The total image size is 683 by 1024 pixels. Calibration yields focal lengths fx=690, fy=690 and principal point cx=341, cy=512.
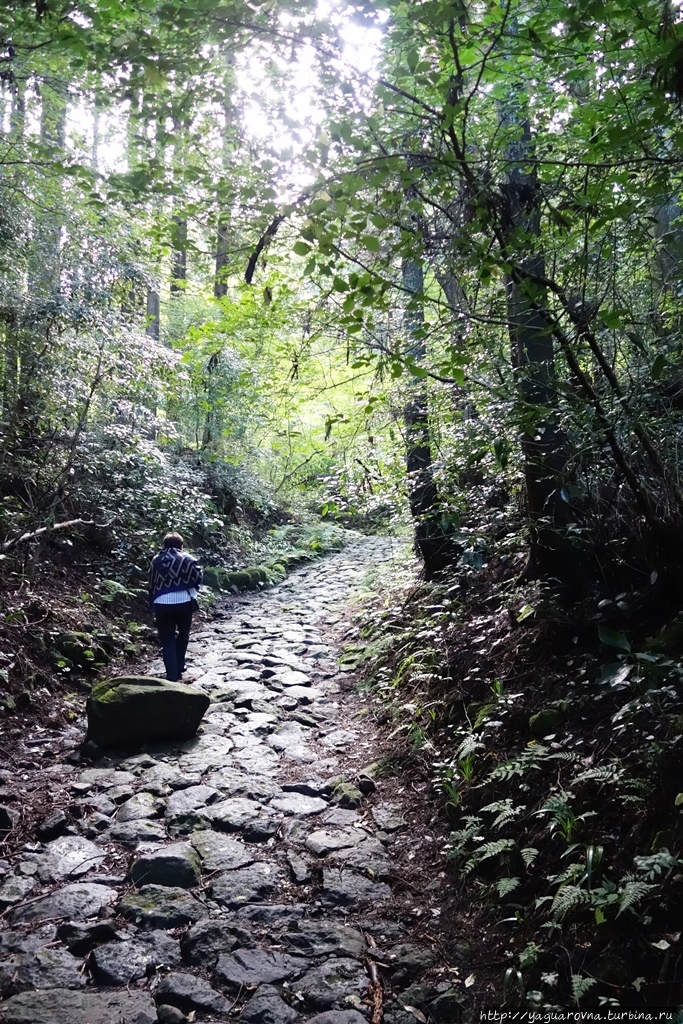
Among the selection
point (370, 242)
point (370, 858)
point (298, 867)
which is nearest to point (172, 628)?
point (298, 867)

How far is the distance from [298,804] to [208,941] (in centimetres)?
181

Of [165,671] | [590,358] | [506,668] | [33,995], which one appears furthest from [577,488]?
[165,671]

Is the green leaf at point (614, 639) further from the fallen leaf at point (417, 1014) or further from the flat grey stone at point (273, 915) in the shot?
the flat grey stone at point (273, 915)

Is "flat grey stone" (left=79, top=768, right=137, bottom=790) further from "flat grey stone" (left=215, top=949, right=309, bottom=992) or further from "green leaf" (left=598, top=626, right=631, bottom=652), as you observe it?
"green leaf" (left=598, top=626, right=631, bottom=652)

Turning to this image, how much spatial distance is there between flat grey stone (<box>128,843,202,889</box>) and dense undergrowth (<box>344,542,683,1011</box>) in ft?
5.47

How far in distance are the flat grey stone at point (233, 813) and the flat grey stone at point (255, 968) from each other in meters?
1.49

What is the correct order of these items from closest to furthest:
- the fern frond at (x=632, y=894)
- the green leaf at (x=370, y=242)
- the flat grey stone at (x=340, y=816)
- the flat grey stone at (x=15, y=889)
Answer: the fern frond at (x=632, y=894)
the green leaf at (x=370, y=242)
the flat grey stone at (x=15, y=889)
the flat grey stone at (x=340, y=816)

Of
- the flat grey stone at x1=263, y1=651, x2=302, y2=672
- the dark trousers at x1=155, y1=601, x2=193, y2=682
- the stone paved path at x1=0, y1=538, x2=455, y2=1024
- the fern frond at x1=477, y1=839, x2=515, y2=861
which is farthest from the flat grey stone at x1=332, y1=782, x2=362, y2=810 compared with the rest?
the flat grey stone at x1=263, y1=651, x2=302, y2=672

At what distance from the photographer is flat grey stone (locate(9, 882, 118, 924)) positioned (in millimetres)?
4039

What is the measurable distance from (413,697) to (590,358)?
12.1 ft

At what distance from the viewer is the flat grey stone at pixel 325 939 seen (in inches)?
149

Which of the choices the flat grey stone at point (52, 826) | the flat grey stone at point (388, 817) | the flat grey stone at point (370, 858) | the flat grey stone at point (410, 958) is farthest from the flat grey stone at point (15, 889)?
the flat grey stone at point (388, 817)

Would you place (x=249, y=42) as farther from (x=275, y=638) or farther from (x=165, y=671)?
(x=275, y=638)

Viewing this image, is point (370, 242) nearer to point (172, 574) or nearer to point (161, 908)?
point (161, 908)
